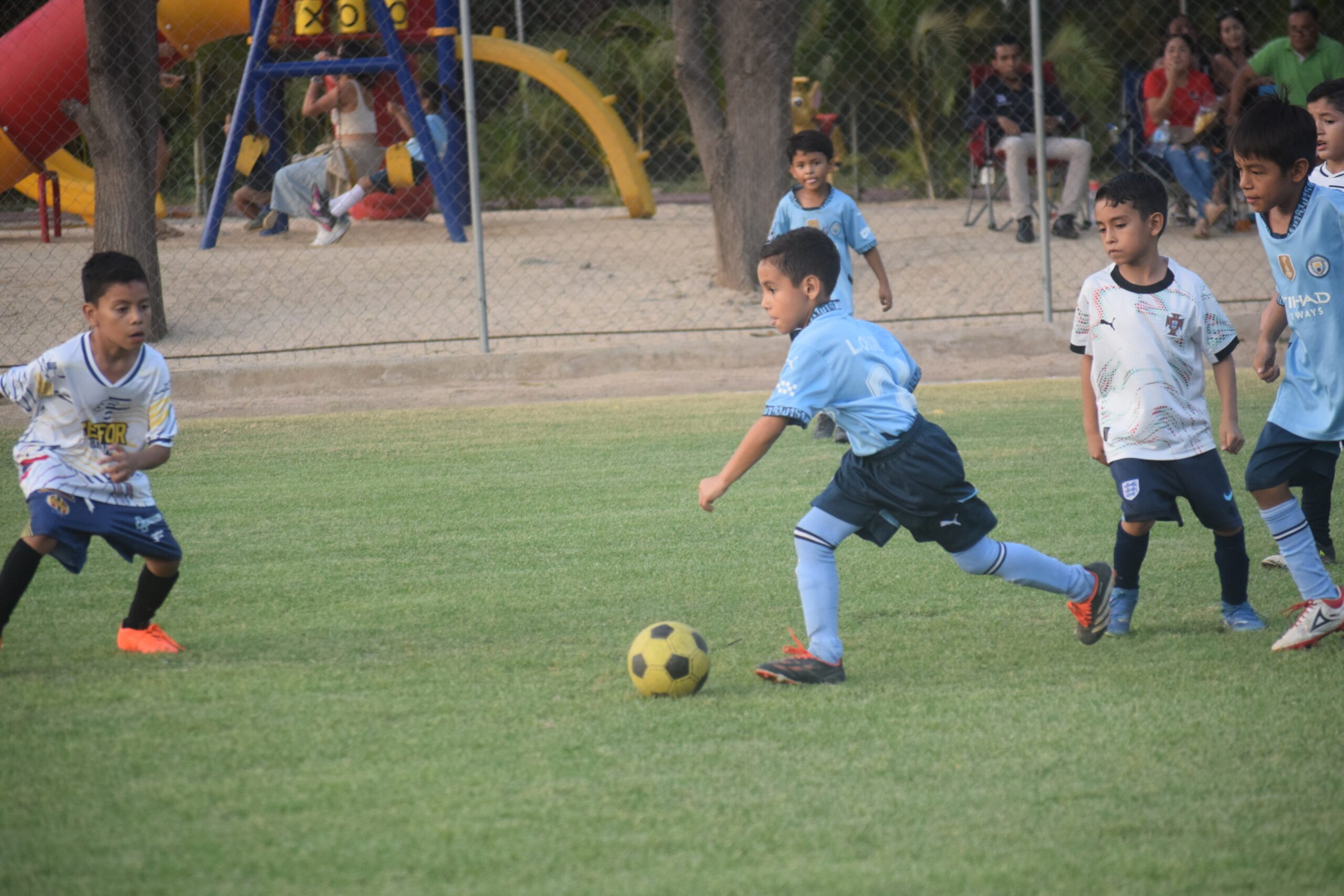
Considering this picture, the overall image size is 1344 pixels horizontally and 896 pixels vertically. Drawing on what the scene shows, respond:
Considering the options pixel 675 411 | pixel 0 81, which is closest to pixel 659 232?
pixel 675 411

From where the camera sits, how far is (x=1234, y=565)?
13.4 ft

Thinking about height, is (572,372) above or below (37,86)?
below

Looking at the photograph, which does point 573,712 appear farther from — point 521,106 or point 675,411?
point 521,106

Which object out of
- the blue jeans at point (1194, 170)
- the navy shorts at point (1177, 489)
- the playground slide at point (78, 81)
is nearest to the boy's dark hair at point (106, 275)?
the navy shorts at point (1177, 489)

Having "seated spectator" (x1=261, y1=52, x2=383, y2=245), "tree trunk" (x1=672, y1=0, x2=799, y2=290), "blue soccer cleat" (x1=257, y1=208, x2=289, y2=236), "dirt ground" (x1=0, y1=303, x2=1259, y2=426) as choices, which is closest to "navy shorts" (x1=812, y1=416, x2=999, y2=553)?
"dirt ground" (x1=0, y1=303, x2=1259, y2=426)

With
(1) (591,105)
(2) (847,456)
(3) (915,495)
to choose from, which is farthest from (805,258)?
(1) (591,105)

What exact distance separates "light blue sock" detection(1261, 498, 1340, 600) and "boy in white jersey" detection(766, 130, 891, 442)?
12.2 feet

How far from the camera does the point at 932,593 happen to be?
15.1 ft

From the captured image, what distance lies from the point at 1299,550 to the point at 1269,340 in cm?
77

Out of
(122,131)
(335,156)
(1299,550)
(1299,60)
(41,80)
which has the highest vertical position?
(41,80)

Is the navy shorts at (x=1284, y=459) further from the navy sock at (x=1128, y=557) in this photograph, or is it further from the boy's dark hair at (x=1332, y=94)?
the boy's dark hair at (x=1332, y=94)

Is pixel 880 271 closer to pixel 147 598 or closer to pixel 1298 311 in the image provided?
pixel 1298 311

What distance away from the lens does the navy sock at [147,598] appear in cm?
407

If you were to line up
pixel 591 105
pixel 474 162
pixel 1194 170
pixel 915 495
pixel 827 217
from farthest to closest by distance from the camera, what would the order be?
pixel 591 105 → pixel 1194 170 → pixel 474 162 → pixel 827 217 → pixel 915 495
